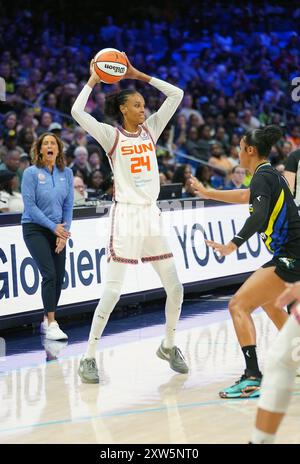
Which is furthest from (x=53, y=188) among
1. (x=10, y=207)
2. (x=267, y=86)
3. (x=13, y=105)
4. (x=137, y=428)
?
(x=267, y=86)

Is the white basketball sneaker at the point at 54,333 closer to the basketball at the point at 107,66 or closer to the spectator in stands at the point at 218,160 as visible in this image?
the basketball at the point at 107,66

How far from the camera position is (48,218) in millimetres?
9586

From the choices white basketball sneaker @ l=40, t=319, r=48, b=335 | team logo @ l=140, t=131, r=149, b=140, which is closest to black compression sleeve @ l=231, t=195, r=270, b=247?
team logo @ l=140, t=131, r=149, b=140

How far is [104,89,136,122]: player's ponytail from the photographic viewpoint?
8.03 meters

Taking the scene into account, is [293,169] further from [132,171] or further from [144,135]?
[132,171]

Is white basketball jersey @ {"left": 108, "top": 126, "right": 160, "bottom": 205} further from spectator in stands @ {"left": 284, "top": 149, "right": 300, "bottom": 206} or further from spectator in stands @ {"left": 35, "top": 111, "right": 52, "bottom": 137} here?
spectator in stands @ {"left": 35, "top": 111, "right": 52, "bottom": 137}

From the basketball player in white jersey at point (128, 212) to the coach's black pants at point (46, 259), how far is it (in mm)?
1720

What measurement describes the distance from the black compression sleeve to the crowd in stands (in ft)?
16.7

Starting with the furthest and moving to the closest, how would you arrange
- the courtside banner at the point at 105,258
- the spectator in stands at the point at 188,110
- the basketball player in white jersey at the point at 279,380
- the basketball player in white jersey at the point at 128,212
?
the spectator in stands at the point at 188,110, the courtside banner at the point at 105,258, the basketball player in white jersey at the point at 128,212, the basketball player in white jersey at the point at 279,380

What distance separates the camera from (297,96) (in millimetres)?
15320

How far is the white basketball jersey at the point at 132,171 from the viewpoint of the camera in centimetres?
788

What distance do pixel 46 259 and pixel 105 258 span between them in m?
1.67

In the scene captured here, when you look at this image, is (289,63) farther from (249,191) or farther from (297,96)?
(249,191)

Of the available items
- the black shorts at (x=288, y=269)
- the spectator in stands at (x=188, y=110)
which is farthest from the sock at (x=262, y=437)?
the spectator in stands at (x=188, y=110)
